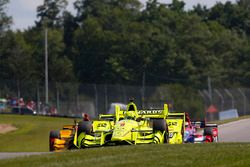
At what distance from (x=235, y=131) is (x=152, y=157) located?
16.4 meters

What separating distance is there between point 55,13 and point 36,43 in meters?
15.6

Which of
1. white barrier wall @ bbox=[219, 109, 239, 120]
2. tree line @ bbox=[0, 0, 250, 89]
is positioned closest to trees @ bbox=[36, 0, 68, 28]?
tree line @ bbox=[0, 0, 250, 89]

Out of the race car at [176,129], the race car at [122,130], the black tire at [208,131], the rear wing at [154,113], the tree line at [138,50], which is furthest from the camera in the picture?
the tree line at [138,50]

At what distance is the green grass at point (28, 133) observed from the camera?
106 feet

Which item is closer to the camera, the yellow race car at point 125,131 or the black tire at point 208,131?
the yellow race car at point 125,131

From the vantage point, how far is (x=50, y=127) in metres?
40.6

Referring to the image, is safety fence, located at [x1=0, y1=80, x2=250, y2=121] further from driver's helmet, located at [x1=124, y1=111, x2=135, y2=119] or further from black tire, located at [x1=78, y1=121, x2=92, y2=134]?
black tire, located at [x1=78, y1=121, x2=92, y2=134]

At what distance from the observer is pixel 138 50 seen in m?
85.9

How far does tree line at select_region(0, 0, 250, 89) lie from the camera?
80.5 meters

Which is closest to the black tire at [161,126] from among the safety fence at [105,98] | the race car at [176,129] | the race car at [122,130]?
the race car at [122,130]

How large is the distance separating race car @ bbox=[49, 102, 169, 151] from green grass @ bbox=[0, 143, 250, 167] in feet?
9.31

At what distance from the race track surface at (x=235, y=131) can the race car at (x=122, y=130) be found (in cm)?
543

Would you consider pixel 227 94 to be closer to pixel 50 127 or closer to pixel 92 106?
pixel 92 106

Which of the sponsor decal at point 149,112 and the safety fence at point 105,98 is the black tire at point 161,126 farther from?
the safety fence at point 105,98
